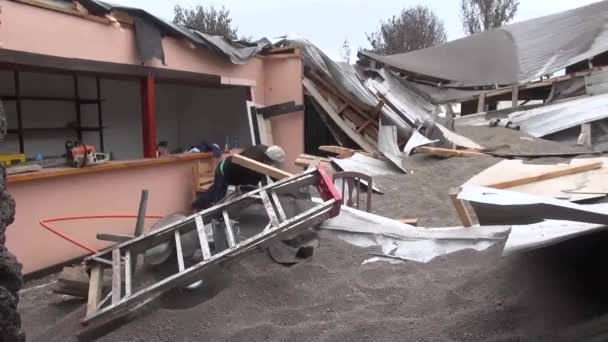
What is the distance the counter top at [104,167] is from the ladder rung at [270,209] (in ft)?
8.39

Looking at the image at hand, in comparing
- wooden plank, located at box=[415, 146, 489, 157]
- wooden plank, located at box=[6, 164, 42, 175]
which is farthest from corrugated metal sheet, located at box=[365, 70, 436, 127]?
wooden plank, located at box=[6, 164, 42, 175]

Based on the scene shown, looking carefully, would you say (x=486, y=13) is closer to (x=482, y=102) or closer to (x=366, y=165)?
(x=482, y=102)

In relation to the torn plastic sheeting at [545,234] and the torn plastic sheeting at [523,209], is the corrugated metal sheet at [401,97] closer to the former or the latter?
the torn plastic sheeting at [545,234]

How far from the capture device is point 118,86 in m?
8.95

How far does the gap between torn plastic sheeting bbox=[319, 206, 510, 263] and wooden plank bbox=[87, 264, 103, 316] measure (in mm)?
1983

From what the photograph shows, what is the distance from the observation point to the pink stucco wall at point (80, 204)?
16.6 ft

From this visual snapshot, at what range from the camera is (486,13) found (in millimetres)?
28562

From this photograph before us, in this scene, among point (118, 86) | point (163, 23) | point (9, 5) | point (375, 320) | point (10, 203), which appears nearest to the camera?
point (10, 203)

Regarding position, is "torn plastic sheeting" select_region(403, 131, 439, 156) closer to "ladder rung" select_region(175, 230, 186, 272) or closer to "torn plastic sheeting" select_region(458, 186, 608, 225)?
"ladder rung" select_region(175, 230, 186, 272)

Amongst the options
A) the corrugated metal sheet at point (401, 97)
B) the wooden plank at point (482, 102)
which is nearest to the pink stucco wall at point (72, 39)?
the corrugated metal sheet at point (401, 97)

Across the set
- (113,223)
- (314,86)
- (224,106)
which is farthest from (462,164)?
(113,223)

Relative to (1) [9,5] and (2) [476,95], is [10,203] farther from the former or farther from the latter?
(2) [476,95]

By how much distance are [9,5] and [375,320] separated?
4.50 meters

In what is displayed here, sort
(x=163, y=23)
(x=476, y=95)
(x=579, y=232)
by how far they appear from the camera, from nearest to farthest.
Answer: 1. (x=579, y=232)
2. (x=163, y=23)
3. (x=476, y=95)
